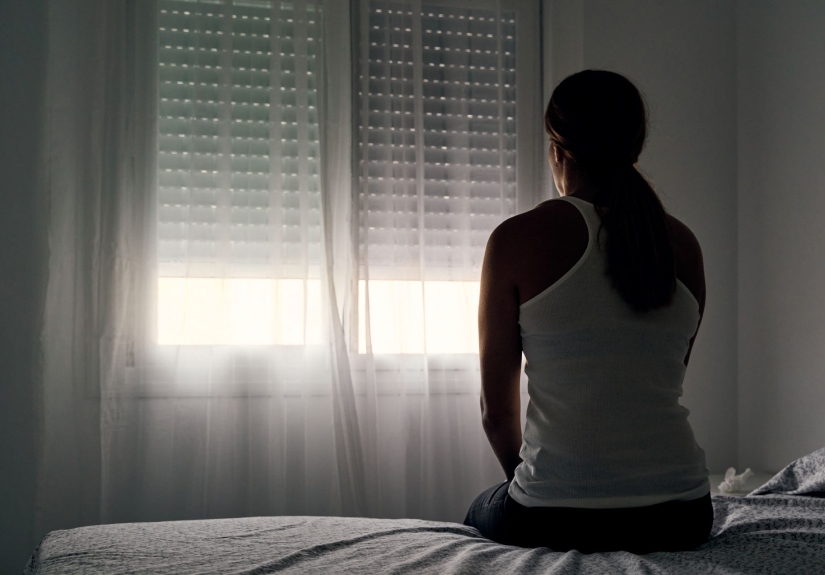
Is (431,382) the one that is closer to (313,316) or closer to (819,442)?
(313,316)

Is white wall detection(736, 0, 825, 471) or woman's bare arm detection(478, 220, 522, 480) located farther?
white wall detection(736, 0, 825, 471)

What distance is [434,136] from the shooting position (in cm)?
237

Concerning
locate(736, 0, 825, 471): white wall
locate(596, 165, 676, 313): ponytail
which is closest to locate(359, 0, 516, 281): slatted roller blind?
locate(736, 0, 825, 471): white wall

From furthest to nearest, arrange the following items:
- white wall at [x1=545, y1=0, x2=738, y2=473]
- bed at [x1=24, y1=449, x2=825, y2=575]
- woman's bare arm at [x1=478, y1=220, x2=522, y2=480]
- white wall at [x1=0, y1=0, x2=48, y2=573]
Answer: white wall at [x1=545, y1=0, x2=738, y2=473] < white wall at [x1=0, y1=0, x2=48, y2=573] < woman's bare arm at [x1=478, y1=220, x2=522, y2=480] < bed at [x1=24, y1=449, x2=825, y2=575]

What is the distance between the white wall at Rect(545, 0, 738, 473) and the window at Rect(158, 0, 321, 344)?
98 cm

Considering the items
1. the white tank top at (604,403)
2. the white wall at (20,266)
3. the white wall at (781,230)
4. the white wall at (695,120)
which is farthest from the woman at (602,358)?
the white wall at (20,266)

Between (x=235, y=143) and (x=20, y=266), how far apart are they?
754 millimetres

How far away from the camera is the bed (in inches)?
33.2

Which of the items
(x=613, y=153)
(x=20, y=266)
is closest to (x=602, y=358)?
(x=613, y=153)

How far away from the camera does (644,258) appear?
975 mm

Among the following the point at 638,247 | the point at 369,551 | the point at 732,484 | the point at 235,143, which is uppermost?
the point at 235,143

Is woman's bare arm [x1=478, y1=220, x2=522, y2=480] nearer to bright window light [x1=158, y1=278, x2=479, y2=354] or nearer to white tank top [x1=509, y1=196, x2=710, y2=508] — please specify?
white tank top [x1=509, y1=196, x2=710, y2=508]

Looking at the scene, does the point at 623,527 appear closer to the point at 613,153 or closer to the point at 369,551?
the point at 369,551

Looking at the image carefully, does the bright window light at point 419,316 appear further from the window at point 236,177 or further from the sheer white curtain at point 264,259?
the window at point 236,177
